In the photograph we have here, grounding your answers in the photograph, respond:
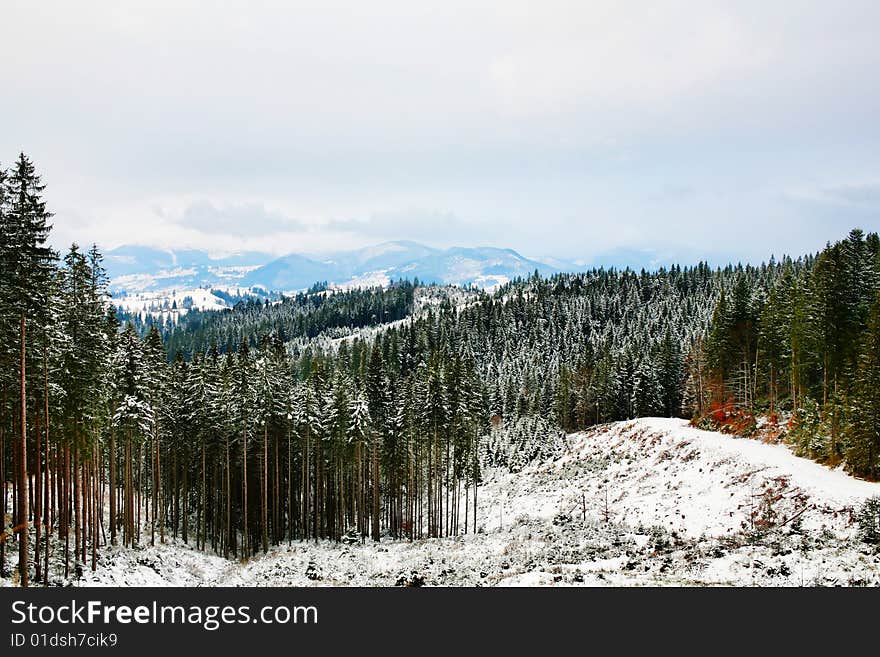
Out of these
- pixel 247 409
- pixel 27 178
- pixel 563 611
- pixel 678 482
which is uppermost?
pixel 27 178

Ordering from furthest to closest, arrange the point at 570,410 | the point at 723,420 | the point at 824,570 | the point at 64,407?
the point at 570,410 < the point at 723,420 < the point at 64,407 < the point at 824,570

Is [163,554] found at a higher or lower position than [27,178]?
lower

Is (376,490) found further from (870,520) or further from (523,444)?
(523,444)

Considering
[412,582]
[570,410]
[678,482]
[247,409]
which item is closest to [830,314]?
[678,482]

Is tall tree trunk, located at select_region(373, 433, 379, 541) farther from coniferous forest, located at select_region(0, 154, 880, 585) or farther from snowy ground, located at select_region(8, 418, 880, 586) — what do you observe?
snowy ground, located at select_region(8, 418, 880, 586)

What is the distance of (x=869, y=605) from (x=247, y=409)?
113 feet

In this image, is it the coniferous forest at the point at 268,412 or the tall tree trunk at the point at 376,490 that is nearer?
the coniferous forest at the point at 268,412

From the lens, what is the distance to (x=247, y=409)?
36531mm

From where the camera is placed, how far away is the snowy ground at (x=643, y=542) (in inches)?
733

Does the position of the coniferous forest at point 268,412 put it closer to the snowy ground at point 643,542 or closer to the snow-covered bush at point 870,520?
the snowy ground at point 643,542

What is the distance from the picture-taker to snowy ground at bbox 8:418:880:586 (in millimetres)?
18609

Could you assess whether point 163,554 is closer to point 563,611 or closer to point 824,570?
point 563,611

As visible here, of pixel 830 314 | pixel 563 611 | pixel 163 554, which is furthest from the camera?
pixel 830 314

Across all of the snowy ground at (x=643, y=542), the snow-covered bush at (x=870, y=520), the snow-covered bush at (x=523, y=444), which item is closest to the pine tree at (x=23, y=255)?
the snowy ground at (x=643, y=542)
